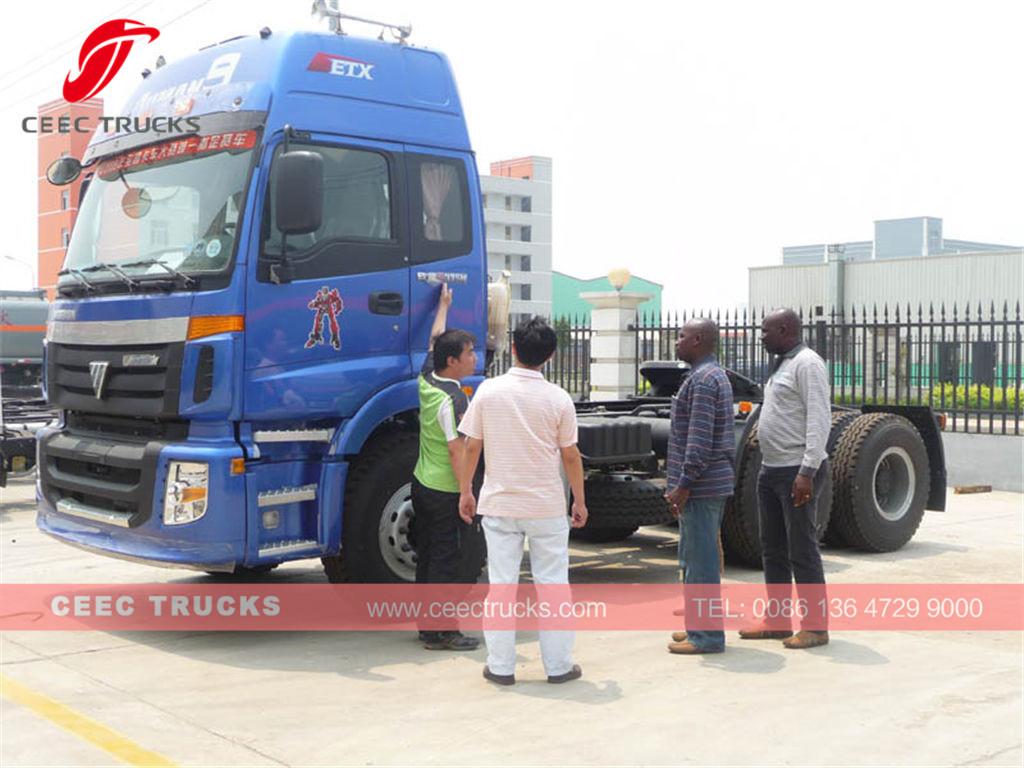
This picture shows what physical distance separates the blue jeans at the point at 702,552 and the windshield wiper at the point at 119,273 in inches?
130

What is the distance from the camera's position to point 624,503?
8.20 m

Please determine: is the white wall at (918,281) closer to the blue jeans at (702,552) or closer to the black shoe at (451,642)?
the blue jeans at (702,552)

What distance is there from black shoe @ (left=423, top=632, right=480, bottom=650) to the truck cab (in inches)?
25.6

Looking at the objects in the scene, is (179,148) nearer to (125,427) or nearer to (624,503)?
(125,427)

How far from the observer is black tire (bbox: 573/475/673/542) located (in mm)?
8195

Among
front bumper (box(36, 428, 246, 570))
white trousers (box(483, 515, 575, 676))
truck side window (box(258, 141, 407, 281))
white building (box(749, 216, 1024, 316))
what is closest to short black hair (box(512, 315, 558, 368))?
white trousers (box(483, 515, 575, 676))

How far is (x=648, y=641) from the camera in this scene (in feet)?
22.2

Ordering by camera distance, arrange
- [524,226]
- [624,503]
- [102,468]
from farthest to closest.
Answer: [524,226] < [624,503] < [102,468]

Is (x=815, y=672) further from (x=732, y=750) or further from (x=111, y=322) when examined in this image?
(x=111, y=322)

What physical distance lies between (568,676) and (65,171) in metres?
4.61

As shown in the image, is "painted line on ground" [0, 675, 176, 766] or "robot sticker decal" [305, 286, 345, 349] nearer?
"painted line on ground" [0, 675, 176, 766]

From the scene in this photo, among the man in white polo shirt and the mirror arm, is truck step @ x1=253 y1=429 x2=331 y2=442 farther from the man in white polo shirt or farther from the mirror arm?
the man in white polo shirt

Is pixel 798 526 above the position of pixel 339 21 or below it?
below

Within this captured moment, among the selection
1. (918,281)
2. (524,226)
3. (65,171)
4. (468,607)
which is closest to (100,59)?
(65,171)
